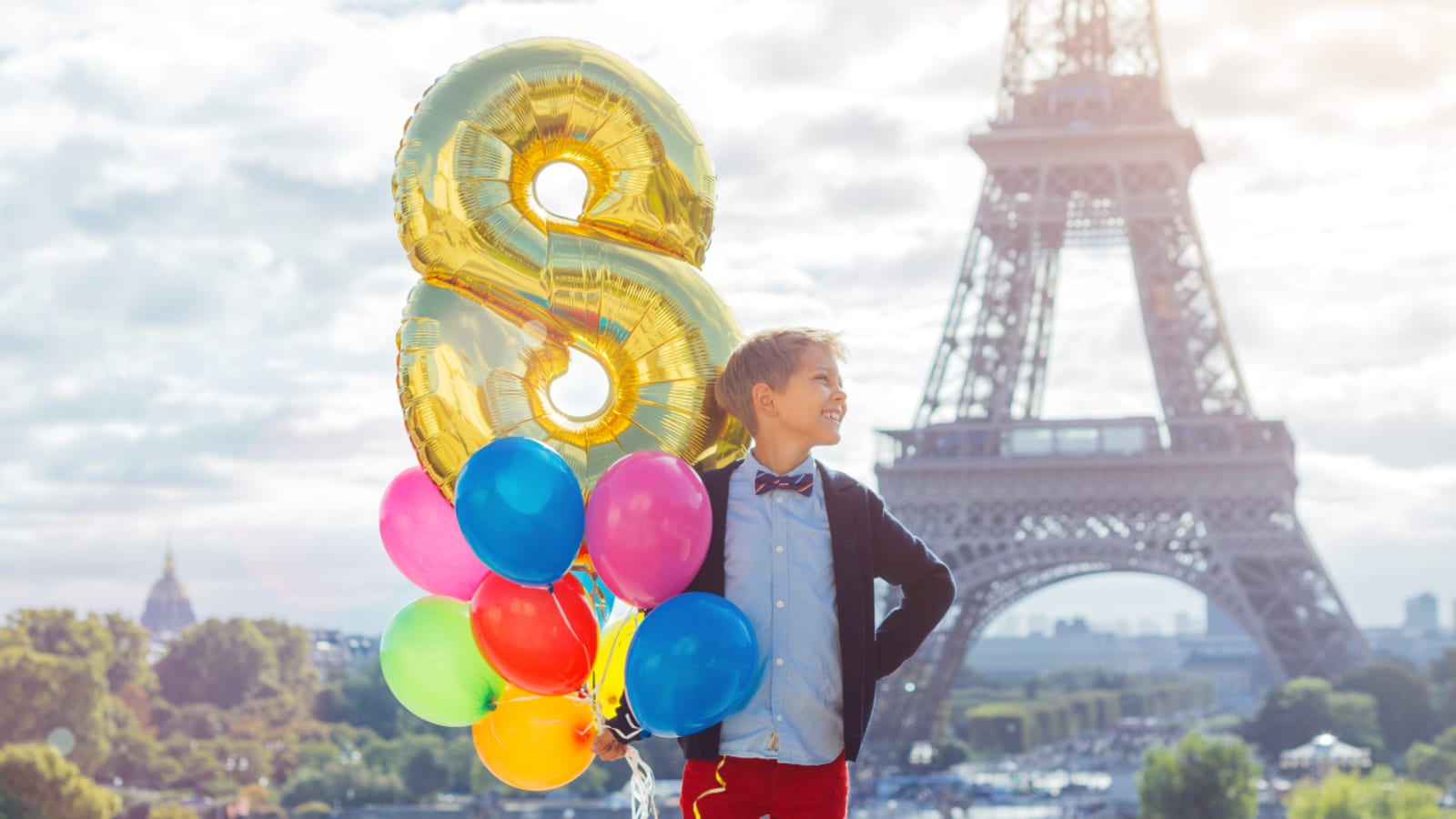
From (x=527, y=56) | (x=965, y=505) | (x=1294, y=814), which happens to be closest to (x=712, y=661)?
(x=527, y=56)

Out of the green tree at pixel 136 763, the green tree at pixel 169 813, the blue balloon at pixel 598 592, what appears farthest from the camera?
the green tree at pixel 136 763

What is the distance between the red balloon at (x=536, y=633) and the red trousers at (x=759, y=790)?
0.49 m

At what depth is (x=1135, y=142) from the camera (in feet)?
109

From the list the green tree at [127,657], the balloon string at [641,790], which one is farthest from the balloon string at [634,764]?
the green tree at [127,657]

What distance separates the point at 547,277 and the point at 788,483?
2.93 ft

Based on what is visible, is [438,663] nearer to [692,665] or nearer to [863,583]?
[692,665]

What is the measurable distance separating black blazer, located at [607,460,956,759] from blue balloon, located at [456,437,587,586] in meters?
0.32

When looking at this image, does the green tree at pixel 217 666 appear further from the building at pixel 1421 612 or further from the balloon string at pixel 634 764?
the building at pixel 1421 612

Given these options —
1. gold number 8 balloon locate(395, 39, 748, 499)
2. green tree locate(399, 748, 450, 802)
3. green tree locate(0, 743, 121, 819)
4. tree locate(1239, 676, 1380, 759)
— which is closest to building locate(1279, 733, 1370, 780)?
tree locate(1239, 676, 1380, 759)

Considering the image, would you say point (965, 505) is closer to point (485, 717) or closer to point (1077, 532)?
point (1077, 532)

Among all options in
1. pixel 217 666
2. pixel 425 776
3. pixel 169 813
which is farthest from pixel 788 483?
pixel 217 666

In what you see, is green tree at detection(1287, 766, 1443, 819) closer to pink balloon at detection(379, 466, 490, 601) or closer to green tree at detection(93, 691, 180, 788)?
pink balloon at detection(379, 466, 490, 601)

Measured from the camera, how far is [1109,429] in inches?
1296

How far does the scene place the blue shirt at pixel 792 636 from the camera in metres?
4.14
